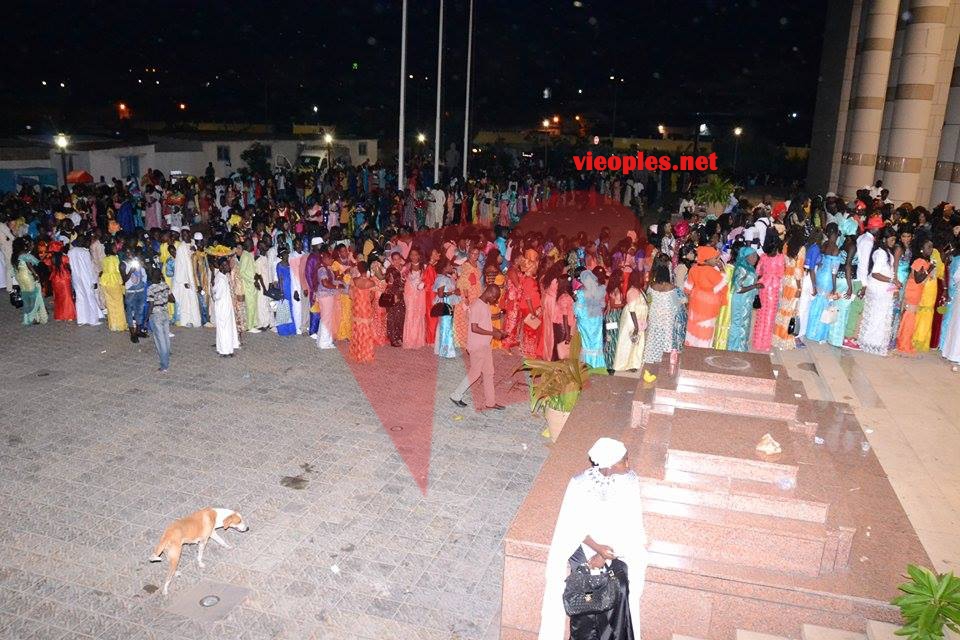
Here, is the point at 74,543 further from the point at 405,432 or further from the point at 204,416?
the point at 405,432

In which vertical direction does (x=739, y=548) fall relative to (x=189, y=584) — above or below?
above

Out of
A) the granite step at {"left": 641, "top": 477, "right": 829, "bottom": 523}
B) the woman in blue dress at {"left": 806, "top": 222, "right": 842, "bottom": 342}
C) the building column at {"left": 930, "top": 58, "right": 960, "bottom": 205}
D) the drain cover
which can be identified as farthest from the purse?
the building column at {"left": 930, "top": 58, "right": 960, "bottom": 205}

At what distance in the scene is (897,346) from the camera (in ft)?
31.8

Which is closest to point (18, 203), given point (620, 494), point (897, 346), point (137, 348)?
point (137, 348)

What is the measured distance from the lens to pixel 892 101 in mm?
16453

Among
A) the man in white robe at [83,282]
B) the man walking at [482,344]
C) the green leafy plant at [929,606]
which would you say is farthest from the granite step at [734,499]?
the man in white robe at [83,282]

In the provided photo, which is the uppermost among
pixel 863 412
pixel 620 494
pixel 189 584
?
pixel 620 494

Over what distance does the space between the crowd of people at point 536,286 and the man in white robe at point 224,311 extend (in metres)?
0.02

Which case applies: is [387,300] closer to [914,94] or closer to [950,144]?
[950,144]

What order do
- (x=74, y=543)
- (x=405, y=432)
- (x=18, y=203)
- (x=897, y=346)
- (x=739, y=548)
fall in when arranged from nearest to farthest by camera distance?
(x=739, y=548), (x=74, y=543), (x=405, y=432), (x=897, y=346), (x=18, y=203)

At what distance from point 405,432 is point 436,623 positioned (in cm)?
299

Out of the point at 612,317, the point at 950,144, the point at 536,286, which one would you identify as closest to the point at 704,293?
the point at 612,317

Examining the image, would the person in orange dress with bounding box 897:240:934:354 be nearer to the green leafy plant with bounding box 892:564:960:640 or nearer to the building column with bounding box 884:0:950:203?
the green leafy plant with bounding box 892:564:960:640

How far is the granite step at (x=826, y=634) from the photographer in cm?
417
